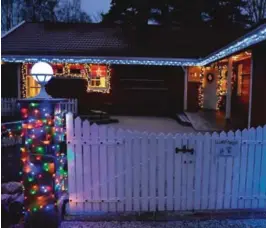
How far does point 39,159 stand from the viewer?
394 cm

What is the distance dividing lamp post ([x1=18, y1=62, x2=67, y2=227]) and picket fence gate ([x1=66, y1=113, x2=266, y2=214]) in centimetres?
26

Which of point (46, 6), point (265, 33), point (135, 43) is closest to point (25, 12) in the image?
point (46, 6)

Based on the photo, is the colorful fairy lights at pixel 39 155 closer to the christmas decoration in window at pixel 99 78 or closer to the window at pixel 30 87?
the christmas decoration in window at pixel 99 78

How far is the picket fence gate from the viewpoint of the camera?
13.5 feet

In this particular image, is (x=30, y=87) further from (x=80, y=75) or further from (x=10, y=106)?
(x=80, y=75)

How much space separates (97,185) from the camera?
4.18 metres

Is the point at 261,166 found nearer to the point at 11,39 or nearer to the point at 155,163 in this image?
the point at 155,163

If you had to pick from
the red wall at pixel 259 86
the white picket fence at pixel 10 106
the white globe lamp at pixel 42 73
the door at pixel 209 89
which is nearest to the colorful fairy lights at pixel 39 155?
the white globe lamp at pixel 42 73

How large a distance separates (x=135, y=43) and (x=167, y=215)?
45.2ft

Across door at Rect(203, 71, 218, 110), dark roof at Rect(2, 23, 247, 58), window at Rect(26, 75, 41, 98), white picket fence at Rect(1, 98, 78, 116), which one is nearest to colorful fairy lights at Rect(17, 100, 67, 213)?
white picket fence at Rect(1, 98, 78, 116)

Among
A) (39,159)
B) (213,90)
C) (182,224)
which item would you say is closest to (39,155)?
(39,159)

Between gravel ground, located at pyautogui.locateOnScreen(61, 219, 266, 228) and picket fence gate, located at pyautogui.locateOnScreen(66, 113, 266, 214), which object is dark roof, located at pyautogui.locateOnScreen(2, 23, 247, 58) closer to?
picket fence gate, located at pyautogui.locateOnScreen(66, 113, 266, 214)

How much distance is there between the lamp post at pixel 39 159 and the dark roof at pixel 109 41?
11401 millimetres

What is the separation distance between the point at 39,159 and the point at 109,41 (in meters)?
13.9
